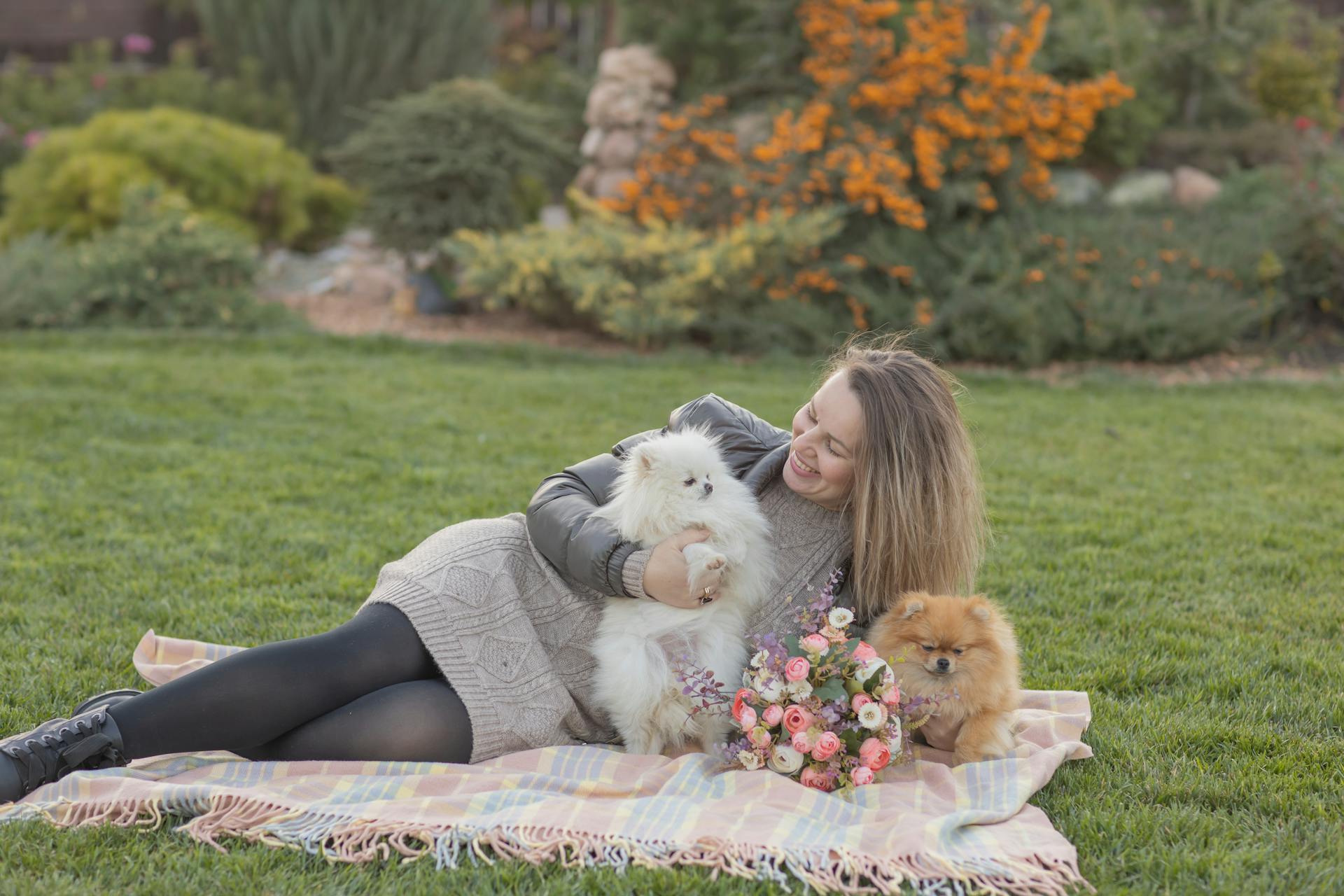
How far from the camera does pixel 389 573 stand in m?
3.15

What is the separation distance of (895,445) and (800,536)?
0.40 meters

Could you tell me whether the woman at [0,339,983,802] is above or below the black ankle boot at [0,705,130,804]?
above

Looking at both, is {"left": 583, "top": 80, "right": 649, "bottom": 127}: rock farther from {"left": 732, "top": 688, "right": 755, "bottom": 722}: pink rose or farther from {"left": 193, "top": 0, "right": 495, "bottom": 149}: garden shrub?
{"left": 732, "top": 688, "right": 755, "bottom": 722}: pink rose

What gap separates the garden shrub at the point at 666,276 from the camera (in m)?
8.70

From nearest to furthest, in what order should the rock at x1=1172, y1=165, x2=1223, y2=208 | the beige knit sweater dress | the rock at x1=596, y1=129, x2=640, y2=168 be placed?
the beige knit sweater dress < the rock at x1=1172, y1=165, x2=1223, y2=208 < the rock at x1=596, y1=129, x2=640, y2=168

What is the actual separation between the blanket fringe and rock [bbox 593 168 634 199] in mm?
8451

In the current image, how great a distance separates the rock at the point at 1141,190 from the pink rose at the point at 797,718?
8.46m

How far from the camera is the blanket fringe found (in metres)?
2.51

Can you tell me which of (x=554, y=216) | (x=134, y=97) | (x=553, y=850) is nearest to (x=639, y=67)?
(x=554, y=216)

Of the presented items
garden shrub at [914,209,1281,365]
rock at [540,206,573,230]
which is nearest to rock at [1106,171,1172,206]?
garden shrub at [914,209,1281,365]

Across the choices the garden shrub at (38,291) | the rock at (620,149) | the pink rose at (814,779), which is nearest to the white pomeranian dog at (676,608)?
the pink rose at (814,779)

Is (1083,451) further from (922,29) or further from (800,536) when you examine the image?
(922,29)

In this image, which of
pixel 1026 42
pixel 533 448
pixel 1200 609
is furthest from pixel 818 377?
pixel 1026 42

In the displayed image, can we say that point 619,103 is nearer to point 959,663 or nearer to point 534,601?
point 534,601
